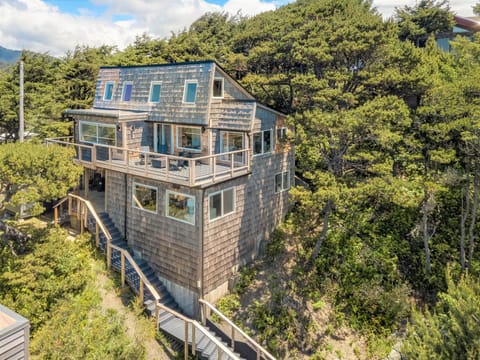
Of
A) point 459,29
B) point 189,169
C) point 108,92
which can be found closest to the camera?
point 189,169

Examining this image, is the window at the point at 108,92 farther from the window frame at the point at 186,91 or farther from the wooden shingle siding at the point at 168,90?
the window frame at the point at 186,91

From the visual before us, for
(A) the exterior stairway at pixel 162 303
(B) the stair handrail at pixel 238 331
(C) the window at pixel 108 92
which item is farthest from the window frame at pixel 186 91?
(B) the stair handrail at pixel 238 331

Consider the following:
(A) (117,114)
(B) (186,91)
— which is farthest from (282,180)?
(A) (117,114)

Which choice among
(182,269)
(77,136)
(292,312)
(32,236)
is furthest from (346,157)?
(77,136)

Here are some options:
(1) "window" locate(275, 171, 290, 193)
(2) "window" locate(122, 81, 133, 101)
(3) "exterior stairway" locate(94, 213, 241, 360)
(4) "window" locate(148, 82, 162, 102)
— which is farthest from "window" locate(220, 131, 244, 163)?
(2) "window" locate(122, 81, 133, 101)

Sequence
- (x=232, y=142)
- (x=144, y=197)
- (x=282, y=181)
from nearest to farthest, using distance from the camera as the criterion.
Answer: (x=144, y=197)
(x=232, y=142)
(x=282, y=181)

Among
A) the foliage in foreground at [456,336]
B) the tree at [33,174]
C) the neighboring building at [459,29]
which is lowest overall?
the foliage in foreground at [456,336]

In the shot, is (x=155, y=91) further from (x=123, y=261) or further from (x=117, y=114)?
(x=123, y=261)
